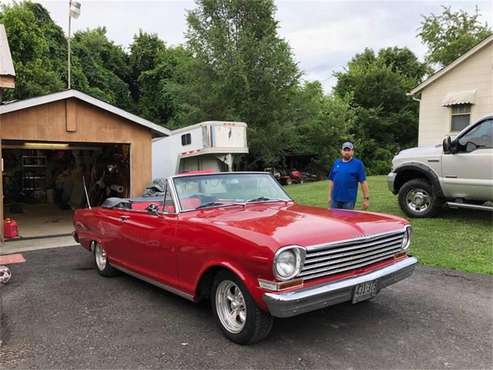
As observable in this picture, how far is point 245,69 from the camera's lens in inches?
979

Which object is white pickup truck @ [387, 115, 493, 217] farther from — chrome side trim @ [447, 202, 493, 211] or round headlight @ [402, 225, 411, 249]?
round headlight @ [402, 225, 411, 249]

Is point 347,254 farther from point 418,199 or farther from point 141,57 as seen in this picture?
point 141,57

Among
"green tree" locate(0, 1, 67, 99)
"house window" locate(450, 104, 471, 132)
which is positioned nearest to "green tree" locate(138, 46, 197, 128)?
"green tree" locate(0, 1, 67, 99)

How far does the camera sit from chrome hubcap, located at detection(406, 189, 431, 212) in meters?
9.10

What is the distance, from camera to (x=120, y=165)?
44.2 feet

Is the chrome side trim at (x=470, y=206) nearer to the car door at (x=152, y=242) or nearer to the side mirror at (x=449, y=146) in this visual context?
the side mirror at (x=449, y=146)

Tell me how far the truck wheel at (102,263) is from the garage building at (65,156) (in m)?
4.00

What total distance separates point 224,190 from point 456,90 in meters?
14.8

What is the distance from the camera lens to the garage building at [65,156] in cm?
949

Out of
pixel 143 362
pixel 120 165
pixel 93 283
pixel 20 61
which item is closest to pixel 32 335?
pixel 143 362

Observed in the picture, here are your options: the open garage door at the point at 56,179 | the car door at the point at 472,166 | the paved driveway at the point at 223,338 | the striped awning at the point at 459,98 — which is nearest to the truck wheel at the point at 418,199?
the car door at the point at 472,166

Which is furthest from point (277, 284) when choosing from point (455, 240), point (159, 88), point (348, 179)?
point (159, 88)

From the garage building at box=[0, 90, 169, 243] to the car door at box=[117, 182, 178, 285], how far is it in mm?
5315

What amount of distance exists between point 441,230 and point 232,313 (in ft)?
19.4
